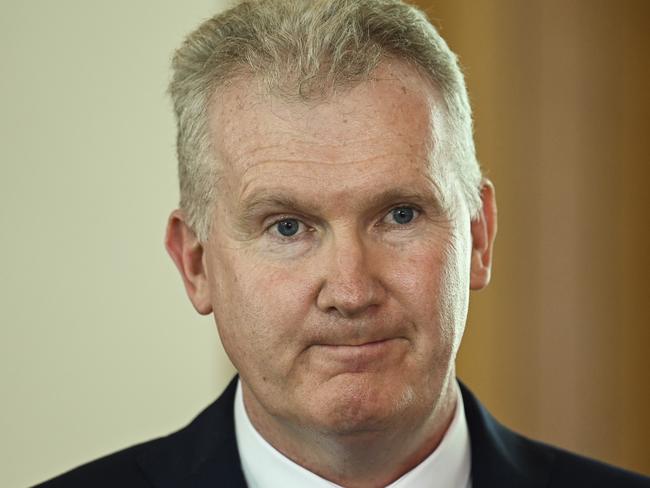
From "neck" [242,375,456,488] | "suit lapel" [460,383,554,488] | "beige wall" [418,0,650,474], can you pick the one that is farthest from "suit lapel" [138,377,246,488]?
"beige wall" [418,0,650,474]

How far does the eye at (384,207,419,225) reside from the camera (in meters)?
2.50

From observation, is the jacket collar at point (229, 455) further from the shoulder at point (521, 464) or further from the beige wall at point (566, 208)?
the beige wall at point (566, 208)

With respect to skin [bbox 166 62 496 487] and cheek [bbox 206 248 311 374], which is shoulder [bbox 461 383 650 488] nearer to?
skin [bbox 166 62 496 487]

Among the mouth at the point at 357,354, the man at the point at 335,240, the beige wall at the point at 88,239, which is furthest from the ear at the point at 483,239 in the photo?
the beige wall at the point at 88,239

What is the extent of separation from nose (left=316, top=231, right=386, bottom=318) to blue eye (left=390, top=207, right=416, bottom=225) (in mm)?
95

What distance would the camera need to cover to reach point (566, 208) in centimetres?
444

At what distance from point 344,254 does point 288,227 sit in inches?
6.1

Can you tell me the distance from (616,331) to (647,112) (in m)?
0.77

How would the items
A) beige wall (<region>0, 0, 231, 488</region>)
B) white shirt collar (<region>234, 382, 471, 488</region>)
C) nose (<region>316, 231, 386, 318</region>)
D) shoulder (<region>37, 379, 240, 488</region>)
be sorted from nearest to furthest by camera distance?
nose (<region>316, 231, 386, 318</region>), white shirt collar (<region>234, 382, 471, 488</region>), shoulder (<region>37, 379, 240, 488</region>), beige wall (<region>0, 0, 231, 488</region>)

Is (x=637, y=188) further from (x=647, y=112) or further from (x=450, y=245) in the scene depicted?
(x=450, y=245)

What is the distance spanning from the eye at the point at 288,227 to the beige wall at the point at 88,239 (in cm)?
143

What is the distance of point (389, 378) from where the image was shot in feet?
8.07

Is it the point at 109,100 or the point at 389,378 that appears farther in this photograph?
the point at 109,100

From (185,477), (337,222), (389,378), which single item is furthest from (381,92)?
(185,477)
